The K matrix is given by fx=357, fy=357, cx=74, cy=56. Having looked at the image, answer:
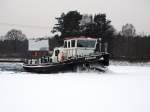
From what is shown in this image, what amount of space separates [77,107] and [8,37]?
358 ft

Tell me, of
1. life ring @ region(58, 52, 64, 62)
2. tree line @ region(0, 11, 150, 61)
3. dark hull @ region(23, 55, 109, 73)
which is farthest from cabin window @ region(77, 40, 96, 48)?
tree line @ region(0, 11, 150, 61)

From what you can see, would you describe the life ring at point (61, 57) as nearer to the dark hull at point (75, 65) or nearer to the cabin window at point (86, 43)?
the dark hull at point (75, 65)

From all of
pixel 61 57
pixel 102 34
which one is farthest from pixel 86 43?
pixel 102 34

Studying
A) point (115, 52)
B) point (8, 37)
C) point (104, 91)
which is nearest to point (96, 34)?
point (115, 52)

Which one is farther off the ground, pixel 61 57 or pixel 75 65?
pixel 61 57

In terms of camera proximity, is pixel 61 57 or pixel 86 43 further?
pixel 86 43

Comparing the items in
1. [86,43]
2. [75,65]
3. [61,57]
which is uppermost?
[86,43]

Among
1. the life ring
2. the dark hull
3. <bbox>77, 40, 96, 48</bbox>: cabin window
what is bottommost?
the dark hull

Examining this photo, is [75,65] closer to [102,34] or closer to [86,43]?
[86,43]

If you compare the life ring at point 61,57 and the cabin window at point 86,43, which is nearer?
the life ring at point 61,57

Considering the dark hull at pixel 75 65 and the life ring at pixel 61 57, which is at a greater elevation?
the life ring at pixel 61 57

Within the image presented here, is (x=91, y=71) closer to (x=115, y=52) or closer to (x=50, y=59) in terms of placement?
(x=50, y=59)

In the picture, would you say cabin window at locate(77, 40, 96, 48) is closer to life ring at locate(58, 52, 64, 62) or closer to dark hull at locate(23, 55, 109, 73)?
life ring at locate(58, 52, 64, 62)

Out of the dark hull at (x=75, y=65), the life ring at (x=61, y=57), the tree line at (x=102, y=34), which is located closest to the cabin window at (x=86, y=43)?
the life ring at (x=61, y=57)
